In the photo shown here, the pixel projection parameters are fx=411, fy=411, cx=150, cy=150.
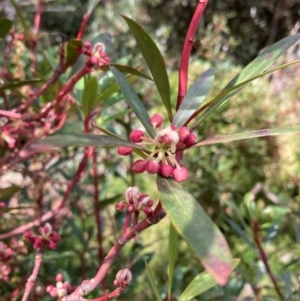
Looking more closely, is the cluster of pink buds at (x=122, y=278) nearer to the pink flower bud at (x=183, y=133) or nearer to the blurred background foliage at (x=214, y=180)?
the pink flower bud at (x=183, y=133)

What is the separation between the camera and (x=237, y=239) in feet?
7.60

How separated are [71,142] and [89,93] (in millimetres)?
397

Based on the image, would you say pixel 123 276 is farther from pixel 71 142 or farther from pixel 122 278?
pixel 71 142

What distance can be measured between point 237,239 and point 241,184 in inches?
13.1

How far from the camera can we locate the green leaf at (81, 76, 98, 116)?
0.69 meters

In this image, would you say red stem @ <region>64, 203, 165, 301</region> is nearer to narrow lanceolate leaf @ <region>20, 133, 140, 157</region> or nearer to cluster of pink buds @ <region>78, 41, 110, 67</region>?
narrow lanceolate leaf @ <region>20, 133, 140, 157</region>

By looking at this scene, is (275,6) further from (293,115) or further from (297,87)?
(293,115)

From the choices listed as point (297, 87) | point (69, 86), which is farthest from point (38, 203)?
point (297, 87)

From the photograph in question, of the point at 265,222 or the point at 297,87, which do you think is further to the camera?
the point at 297,87

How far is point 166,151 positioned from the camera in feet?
1.23

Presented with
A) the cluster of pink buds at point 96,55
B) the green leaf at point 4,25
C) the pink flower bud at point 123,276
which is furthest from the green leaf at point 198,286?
the green leaf at point 4,25

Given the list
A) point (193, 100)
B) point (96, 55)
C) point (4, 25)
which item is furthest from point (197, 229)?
point (4, 25)

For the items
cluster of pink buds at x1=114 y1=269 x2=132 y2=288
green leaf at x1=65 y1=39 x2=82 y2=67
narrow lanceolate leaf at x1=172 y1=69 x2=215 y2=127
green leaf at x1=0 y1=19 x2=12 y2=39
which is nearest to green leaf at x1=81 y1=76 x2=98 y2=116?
green leaf at x1=65 y1=39 x2=82 y2=67

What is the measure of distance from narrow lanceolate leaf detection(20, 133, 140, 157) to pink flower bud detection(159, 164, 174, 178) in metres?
0.03
